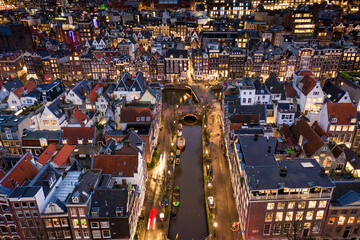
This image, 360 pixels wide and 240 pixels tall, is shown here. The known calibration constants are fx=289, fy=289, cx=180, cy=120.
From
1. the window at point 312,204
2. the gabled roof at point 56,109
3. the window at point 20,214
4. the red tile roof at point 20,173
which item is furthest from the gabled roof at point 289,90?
the window at point 20,214

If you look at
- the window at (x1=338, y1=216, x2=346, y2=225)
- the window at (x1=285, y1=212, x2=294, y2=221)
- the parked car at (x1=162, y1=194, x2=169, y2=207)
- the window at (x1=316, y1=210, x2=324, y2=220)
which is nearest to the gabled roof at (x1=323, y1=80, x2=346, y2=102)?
the window at (x1=338, y1=216, x2=346, y2=225)

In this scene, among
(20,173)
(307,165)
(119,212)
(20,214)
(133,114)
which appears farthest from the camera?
(133,114)

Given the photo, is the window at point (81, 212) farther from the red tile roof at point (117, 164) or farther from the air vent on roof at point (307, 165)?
the air vent on roof at point (307, 165)

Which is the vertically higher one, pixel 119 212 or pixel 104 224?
pixel 119 212

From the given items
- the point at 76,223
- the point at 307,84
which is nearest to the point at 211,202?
the point at 76,223

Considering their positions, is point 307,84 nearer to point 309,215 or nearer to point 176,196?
point 309,215

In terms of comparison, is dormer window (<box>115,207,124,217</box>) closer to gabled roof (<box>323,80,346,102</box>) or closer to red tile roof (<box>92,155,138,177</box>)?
red tile roof (<box>92,155,138,177</box>)

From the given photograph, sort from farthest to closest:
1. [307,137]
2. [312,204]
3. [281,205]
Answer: [307,137] < [312,204] < [281,205]

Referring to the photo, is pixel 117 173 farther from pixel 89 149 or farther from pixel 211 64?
pixel 211 64
